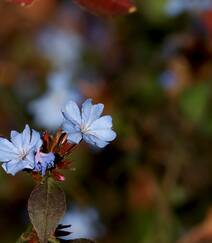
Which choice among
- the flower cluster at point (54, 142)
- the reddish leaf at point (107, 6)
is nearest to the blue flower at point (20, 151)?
the flower cluster at point (54, 142)

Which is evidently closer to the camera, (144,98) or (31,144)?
(31,144)

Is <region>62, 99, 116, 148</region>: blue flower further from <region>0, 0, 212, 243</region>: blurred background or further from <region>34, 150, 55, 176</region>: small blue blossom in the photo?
<region>0, 0, 212, 243</region>: blurred background

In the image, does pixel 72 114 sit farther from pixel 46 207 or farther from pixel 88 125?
pixel 46 207

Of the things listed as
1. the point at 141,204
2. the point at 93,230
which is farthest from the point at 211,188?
the point at 93,230

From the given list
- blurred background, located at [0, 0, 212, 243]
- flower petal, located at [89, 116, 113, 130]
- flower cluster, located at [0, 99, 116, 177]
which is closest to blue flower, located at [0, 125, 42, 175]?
flower cluster, located at [0, 99, 116, 177]

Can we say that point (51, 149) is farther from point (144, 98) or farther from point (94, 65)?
point (94, 65)
